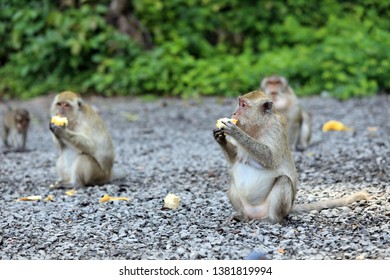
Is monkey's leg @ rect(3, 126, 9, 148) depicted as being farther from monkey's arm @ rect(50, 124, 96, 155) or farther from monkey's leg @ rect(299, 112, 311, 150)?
monkey's leg @ rect(299, 112, 311, 150)

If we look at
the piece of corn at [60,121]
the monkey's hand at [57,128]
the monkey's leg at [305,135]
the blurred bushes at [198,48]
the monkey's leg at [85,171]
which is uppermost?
the blurred bushes at [198,48]

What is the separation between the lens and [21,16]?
1656cm

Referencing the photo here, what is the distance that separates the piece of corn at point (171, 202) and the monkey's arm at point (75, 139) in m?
1.36

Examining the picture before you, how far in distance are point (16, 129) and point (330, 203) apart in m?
5.81

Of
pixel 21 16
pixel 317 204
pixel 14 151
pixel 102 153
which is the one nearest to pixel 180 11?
pixel 21 16

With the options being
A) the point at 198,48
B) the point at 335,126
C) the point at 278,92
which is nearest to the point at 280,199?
the point at 278,92

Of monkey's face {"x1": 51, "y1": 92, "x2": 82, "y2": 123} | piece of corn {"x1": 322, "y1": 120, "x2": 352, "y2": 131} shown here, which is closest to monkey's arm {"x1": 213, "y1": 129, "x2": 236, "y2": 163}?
monkey's face {"x1": 51, "y1": 92, "x2": 82, "y2": 123}

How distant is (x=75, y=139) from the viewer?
7.79m

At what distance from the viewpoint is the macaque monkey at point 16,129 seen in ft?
36.2

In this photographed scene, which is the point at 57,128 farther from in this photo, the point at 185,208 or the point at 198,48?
the point at 198,48

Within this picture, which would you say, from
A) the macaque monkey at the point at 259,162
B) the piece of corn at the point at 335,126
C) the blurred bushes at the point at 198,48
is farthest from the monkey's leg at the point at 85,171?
the blurred bushes at the point at 198,48

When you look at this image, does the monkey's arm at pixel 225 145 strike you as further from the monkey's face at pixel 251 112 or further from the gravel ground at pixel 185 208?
the gravel ground at pixel 185 208

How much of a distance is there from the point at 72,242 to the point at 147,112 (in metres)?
8.18
